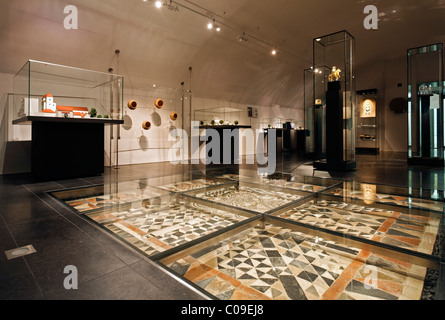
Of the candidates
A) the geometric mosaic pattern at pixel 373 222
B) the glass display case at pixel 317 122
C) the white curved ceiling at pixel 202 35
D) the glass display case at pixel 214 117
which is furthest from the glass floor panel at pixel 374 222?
the glass display case at pixel 214 117

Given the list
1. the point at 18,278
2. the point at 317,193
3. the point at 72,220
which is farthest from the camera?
the point at 317,193

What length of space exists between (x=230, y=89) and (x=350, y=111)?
5.45 metres

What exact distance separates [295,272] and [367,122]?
12.2 metres

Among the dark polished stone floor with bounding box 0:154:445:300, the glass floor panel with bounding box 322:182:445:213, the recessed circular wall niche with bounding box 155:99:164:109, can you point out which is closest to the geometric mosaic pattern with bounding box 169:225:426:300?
the dark polished stone floor with bounding box 0:154:445:300

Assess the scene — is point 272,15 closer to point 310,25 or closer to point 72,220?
point 310,25

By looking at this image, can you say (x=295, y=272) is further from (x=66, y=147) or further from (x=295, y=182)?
(x=66, y=147)

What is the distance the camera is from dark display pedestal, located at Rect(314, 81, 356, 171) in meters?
6.13

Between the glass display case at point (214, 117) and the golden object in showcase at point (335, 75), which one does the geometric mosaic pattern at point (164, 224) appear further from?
the glass display case at point (214, 117)

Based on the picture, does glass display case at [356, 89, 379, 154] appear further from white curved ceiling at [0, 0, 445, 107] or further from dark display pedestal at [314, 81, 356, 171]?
dark display pedestal at [314, 81, 356, 171]

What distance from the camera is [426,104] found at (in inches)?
294

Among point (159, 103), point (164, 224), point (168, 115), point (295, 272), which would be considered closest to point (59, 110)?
point (164, 224)

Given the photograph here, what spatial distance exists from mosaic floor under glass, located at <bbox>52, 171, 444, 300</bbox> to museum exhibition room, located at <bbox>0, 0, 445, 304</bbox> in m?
0.02
